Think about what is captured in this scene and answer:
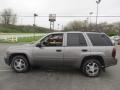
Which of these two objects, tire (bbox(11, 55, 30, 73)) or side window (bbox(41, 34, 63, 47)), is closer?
side window (bbox(41, 34, 63, 47))

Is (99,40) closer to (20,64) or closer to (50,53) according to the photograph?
(50,53)

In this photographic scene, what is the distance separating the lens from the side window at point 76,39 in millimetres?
6426

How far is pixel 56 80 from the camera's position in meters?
5.92

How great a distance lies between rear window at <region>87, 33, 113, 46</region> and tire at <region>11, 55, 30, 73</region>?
8.91ft

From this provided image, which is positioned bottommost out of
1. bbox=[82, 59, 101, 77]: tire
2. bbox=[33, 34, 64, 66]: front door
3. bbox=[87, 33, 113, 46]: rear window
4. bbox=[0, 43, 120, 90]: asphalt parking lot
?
bbox=[0, 43, 120, 90]: asphalt parking lot

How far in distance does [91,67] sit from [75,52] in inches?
33.1

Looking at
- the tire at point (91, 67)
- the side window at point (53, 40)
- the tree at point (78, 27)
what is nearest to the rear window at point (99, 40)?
the tire at point (91, 67)

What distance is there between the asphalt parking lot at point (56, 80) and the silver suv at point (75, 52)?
43cm

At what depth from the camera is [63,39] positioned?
6516 mm

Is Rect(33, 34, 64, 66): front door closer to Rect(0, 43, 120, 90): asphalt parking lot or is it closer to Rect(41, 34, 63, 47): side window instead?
Rect(41, 34, 63, 47): side window

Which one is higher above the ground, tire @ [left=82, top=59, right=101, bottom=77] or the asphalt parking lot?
tire @ [left=82, top=59, right=101, bottom=77]

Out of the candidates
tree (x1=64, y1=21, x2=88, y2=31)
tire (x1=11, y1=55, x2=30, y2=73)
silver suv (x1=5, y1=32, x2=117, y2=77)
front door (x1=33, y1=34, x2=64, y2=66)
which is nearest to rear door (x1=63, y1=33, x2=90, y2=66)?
silver suv (x1=5, y1=32, x2=117, y2=77)

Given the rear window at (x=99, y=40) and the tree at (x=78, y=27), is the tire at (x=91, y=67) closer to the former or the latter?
the rear window at (x=99, y=40)

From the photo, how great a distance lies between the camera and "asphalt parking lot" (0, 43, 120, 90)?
522cm
